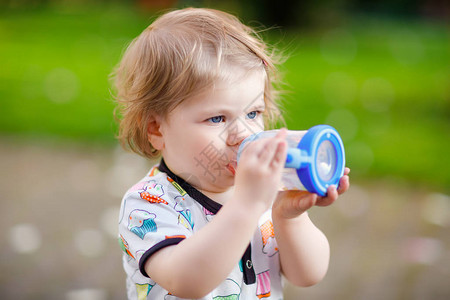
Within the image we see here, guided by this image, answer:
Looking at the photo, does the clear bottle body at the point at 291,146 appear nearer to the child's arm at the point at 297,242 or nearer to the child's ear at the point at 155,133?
the child's arm at the point at 297,242

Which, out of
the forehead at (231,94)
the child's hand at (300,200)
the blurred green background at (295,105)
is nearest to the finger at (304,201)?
the child's hand at (300,200)

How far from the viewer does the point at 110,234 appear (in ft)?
12.0

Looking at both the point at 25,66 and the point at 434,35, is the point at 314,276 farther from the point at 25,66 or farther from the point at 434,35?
the point at 434,35

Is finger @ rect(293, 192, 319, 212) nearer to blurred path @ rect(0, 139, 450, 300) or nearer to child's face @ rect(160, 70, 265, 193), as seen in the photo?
child's face @ rect(160, 70, 265, 193)

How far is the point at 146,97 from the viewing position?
1.77 meters

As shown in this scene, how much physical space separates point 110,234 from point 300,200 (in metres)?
2.32

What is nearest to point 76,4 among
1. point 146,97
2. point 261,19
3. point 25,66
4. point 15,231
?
point 261,19

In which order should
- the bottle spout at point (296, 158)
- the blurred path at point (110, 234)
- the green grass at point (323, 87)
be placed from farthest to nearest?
1. the green grass at point (323, 87)
2. the blurred path at point (110, 234)
3. the bottle spout at point (296, 158)

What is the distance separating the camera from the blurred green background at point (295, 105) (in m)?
3.80

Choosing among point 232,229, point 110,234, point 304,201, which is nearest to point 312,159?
point 304,201

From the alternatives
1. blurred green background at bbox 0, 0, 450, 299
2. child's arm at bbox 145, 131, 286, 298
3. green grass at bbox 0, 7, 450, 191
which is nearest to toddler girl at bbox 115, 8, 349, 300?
child's arm at bbox 145, 131, 286, 298

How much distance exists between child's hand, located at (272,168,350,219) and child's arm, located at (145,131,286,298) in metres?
0.13

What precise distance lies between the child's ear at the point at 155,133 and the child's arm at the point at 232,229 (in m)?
0.43

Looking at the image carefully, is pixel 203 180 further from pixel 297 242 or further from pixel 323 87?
pixel 323 87
